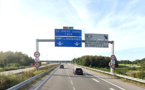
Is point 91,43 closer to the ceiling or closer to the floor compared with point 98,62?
closer to the ceiling

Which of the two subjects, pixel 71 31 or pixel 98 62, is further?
pixel 98 62

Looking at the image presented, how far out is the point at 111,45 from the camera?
21.0 metres

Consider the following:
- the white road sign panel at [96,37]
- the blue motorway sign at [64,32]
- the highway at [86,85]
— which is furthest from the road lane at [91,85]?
the blue motorway sign at [64,32]

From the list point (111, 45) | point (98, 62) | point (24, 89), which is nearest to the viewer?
point (24, 89)

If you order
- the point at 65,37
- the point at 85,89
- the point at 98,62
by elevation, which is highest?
the point at 65,37

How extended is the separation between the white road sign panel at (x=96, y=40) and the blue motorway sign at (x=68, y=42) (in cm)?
147

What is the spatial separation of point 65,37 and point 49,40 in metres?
2.99

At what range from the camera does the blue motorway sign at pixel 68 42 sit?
21078mm

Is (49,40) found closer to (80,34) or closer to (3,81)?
(80,34)

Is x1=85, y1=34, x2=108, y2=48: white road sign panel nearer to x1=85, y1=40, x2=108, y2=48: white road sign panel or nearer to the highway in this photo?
x1=85, y1=40, x2=108, y2=48: white road sign panel

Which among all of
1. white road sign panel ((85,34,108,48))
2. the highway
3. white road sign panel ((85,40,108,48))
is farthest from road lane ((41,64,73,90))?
white road sign panel ((85,34,108,48))

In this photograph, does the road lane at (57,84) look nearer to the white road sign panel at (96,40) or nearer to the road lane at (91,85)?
the road lane at (91,85)

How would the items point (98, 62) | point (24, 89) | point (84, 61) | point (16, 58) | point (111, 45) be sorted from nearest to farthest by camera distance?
point (24, 89)
point (111, 45)
point (16, 58)
point (84, 61)
point (98, 62)

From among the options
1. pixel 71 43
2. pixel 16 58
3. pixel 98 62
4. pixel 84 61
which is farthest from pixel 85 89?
pixel 98 62
